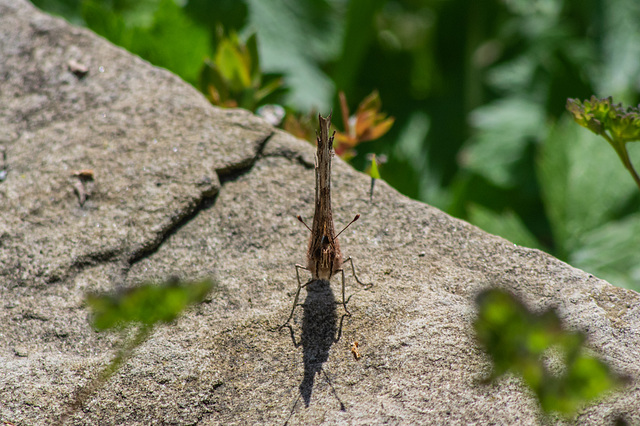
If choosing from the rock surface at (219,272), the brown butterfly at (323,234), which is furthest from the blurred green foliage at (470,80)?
the brown butterfly at (323,234)

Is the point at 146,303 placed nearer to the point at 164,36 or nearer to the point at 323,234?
the point at 323,234

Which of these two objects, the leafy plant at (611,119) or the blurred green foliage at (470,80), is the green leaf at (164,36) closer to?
the blurred green foliage at (470,80)

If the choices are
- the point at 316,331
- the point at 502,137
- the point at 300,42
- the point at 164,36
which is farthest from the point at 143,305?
the point at 502,137

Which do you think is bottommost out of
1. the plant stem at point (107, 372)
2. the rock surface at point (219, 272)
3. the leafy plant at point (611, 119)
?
the plant stem at point (107, 372)

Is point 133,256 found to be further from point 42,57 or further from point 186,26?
point 186,26

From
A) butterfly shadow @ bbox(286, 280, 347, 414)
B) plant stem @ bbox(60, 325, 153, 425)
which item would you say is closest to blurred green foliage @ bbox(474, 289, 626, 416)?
butterfly shadow @ bbox(286, 280, 347, 414)

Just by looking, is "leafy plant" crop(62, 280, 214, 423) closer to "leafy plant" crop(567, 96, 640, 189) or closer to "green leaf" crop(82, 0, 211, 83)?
"green leaf" crop(82, 0, 211, 83)

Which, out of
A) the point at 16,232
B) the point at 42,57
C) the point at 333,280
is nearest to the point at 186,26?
the point at 42,57
